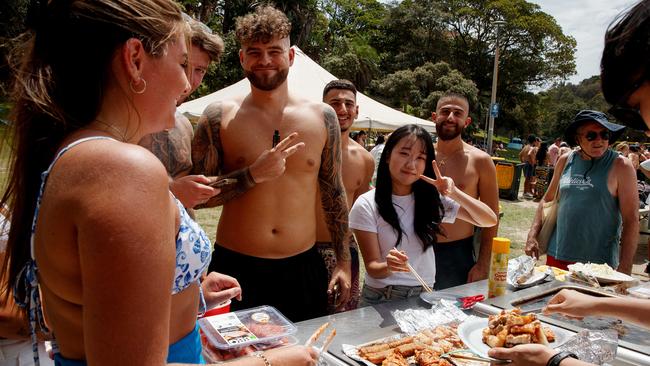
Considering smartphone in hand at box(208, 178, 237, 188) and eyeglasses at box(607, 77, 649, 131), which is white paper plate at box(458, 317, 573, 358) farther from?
smartphone in hand at box(208, 178, 237, 188)

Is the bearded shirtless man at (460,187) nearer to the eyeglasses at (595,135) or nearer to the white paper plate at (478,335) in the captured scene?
the eyeglasses at (595,135)

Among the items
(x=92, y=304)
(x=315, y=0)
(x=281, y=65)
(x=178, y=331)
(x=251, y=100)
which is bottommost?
(x=178, y=331)

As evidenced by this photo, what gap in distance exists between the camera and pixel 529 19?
3594cm

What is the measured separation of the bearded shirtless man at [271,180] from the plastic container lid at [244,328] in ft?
2.99

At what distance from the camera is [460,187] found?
137 inches

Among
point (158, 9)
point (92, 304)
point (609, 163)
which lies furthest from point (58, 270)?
point (609, 163)

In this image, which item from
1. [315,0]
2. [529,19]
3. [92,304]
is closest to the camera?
[92,304]

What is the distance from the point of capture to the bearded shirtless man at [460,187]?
3.34m

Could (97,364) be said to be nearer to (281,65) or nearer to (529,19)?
(281,65)

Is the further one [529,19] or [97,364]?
[529,19]

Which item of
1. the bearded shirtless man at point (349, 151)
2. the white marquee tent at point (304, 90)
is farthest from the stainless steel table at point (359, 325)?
the white marquee tent at point (304, 90)

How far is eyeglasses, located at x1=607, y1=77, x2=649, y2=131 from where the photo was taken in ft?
4.01

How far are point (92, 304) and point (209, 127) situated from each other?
209 centimetres

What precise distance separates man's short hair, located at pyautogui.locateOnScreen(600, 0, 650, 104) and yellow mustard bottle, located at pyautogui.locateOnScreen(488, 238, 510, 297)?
1040 millimetres
